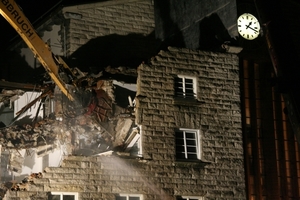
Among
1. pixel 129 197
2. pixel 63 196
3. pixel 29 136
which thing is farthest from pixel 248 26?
pixel 63 196

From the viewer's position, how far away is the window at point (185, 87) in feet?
85.9

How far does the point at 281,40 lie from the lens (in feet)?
84.7

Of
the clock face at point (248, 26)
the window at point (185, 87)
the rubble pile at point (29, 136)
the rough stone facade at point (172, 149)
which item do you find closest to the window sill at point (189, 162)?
the rough stone facade at point (172, 149)

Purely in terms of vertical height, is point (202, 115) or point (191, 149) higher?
point (202, 115)

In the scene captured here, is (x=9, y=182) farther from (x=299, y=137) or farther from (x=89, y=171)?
(x=299, y=137)

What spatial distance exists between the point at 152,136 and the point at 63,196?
4.17 m

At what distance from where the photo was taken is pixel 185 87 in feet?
86.7

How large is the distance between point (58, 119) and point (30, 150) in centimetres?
240

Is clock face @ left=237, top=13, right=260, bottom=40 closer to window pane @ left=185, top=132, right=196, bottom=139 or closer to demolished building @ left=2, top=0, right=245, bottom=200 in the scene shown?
demolished building @ left=2, top=0, right=245, bottom=200

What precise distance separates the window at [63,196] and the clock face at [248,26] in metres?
10.4

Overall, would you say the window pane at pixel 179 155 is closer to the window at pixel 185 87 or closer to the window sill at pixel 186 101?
the window sill at pixel 186 101

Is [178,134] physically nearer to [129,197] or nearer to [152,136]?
[152,136]

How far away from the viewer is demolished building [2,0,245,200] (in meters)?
23.8

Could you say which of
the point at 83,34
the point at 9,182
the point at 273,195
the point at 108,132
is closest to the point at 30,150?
the point at 9,182
